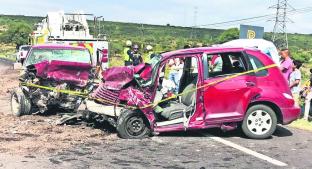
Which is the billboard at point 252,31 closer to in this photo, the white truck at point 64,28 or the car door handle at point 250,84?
the white truck at point 64,28

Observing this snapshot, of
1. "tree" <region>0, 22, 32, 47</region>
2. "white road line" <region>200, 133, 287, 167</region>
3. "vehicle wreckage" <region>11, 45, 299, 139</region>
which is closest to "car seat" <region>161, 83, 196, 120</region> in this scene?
"vehicle wreckage" <region>11, 45, 299, 139</region>

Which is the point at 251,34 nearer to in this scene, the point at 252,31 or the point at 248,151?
the point at 252,31

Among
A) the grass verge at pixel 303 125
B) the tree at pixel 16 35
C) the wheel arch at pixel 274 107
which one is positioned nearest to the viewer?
the wheel arch at pixel 274 107

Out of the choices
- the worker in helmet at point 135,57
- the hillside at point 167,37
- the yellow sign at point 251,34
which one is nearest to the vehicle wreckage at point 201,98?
the worker in helmet at point 135,57

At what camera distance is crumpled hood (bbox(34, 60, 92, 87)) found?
1162cm

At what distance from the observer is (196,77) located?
9773 mm

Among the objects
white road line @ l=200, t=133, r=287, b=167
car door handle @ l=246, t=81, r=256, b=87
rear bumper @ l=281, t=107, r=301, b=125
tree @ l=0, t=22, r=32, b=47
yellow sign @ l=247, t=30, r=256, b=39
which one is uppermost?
tree @ l=0, t=22, r=32, b=47

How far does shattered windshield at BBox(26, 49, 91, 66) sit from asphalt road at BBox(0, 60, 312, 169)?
14.0ft

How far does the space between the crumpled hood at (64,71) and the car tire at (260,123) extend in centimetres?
433

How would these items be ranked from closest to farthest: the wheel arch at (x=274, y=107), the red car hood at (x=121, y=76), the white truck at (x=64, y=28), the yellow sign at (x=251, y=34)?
the wheel arch at (x=274, y=107) < the red car hood at (x=121, y=76) < the yellow sign at (x=251, y=34) < the white truck at (x=64, y=28)

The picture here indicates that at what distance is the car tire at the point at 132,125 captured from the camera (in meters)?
9.10

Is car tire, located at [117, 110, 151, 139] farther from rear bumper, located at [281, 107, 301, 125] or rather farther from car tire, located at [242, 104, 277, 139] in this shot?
rear bumper, located at [281, 107, 301, 125]

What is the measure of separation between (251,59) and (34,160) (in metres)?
4.52

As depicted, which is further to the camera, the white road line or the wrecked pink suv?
the wrecked pink suv
